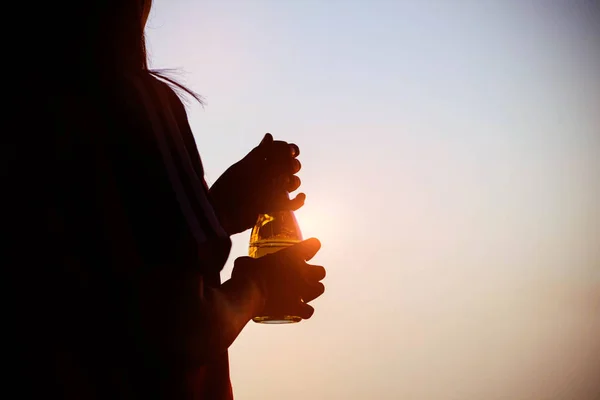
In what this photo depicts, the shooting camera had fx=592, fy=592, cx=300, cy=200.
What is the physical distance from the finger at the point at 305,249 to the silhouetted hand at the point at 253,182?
1.41ft

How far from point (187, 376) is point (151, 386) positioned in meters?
0.12

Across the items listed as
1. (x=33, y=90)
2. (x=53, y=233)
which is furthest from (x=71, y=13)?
(x=53, y=233)

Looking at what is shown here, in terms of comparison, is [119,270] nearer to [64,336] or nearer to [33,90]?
[64,336]

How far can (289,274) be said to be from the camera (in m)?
1.57

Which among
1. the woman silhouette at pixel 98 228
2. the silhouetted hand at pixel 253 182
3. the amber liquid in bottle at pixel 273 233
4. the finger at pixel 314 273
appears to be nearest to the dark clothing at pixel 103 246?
the woman silhouette at pixel 98 228

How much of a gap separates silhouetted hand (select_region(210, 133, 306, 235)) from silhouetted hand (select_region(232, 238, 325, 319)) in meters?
0.43

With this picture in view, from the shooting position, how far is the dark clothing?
3.32ft

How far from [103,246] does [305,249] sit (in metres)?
0.66

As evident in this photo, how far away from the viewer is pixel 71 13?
3.78 feet

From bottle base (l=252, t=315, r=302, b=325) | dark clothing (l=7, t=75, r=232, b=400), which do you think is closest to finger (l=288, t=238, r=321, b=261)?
bottle base (l=252, t=315, r=302, b=325)

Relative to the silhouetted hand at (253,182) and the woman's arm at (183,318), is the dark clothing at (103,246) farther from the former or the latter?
the silhouetted hand at (253,182)

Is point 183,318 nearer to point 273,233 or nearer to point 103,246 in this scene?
point 103,246

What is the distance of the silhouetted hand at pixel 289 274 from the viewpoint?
1521mm

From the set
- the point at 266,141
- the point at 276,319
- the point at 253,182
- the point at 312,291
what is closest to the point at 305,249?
the point at 312,291
